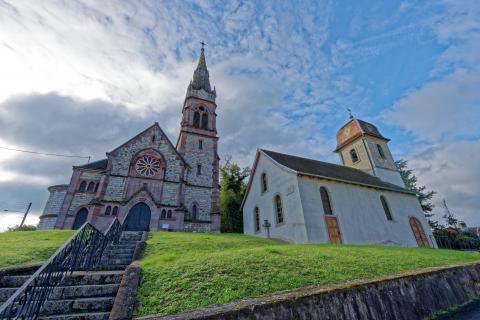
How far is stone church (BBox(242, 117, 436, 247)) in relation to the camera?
13484 millimetres

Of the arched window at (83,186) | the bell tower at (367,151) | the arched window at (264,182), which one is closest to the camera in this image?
the arched window at (264,182)

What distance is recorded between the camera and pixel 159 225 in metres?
17.3

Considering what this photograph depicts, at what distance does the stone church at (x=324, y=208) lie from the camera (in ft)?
44.2

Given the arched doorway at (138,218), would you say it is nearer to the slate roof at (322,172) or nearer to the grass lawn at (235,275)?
the slate roof at (322,172)

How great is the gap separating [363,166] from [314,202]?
45.7ft

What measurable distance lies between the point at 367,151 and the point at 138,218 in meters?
25.0

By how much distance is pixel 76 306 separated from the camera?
3.95 m

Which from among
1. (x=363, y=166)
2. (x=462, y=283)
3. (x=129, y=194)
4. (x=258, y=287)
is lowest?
(x=462, y=283)

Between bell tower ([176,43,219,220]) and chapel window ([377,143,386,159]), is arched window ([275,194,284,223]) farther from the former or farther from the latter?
chapel window ([377,143,386,159])

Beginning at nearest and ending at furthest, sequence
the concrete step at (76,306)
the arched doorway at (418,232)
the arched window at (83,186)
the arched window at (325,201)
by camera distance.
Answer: the concrete step at (76,306)
the arched window at (325,201)
the arched doorway at (418,232)
the arched window at (83,186)

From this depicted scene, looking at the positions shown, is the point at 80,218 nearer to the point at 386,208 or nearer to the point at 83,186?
the point at 83,186

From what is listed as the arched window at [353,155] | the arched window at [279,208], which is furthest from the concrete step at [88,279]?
the arched window at [353,155]

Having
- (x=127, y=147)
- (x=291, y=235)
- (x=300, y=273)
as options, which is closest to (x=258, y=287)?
(x=300, y=273)

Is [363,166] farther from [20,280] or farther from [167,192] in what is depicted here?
[20,280]
